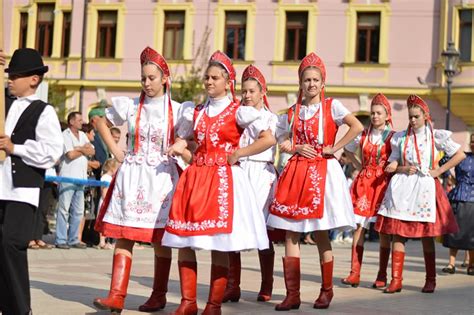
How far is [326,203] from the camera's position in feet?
31.6

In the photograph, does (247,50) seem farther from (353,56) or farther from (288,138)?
(288,138)

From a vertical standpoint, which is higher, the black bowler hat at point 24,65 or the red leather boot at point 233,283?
Answer: the black bowler hat at point 24,65

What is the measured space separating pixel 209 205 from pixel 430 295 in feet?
12.9

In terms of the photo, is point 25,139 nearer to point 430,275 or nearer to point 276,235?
point 276,235

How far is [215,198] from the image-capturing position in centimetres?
820

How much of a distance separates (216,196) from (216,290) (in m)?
0.73

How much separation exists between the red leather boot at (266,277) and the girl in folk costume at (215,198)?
161 centimetres

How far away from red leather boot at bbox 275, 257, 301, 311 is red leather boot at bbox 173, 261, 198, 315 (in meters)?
1.11

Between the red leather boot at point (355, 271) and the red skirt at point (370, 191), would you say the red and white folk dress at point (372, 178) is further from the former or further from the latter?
the red leather boot at point (355, 271)

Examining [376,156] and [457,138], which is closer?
[376,156]

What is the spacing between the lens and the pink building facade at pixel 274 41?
118 feet

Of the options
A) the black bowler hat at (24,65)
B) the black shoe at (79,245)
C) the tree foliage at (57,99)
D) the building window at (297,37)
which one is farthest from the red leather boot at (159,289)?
the building window at (297,37)

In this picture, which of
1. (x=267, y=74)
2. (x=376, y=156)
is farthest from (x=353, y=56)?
(x=376, y=156)

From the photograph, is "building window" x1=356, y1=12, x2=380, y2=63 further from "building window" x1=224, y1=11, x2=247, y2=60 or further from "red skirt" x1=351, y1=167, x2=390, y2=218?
"red skirt" x1=351, y1=167, x2=390, y2=218
